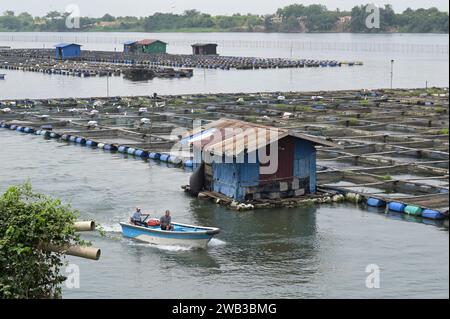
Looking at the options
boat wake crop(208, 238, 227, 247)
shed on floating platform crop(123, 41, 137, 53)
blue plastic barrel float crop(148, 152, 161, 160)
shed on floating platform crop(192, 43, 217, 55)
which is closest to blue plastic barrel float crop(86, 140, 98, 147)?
blue plastic barrel float crop(148, 152, 161, 160)

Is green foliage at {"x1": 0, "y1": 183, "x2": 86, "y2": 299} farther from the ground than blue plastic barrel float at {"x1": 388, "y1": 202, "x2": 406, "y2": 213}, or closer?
farther from the ground

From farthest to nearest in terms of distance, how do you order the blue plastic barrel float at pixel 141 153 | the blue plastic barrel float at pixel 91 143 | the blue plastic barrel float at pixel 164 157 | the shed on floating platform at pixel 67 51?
the shed on floating platform at pixel 67 51, the blue plastic barrel float at pixel 91 143, the blue plastic barrel float at pixel 141 153, the blue plastic barrel float at pixel 164 157

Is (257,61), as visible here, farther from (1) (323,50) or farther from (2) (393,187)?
(2) (393,187)

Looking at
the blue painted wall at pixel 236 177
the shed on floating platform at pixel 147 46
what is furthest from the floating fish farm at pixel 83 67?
the blue painted wall at pixel 236 177

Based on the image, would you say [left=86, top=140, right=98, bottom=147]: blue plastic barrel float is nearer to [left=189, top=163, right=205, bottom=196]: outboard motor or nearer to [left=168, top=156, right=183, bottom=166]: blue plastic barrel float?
[left=168, top=156, right=183, bottom=166]: blue plastic barrel float

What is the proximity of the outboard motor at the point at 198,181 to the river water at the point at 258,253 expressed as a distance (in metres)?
0.41

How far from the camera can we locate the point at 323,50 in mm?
177750

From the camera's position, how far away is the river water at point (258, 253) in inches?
758

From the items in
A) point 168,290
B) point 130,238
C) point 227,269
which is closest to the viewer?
point 168,290

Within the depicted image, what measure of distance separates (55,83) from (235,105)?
1463 inches

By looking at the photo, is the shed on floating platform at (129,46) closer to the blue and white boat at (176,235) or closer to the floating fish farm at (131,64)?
the floating fish farm at (131,64)

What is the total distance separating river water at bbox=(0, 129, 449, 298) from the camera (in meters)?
19.2

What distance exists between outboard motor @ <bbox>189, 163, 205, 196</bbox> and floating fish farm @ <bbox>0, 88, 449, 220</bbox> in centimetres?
65

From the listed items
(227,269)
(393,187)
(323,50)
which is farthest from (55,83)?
(323,50)
